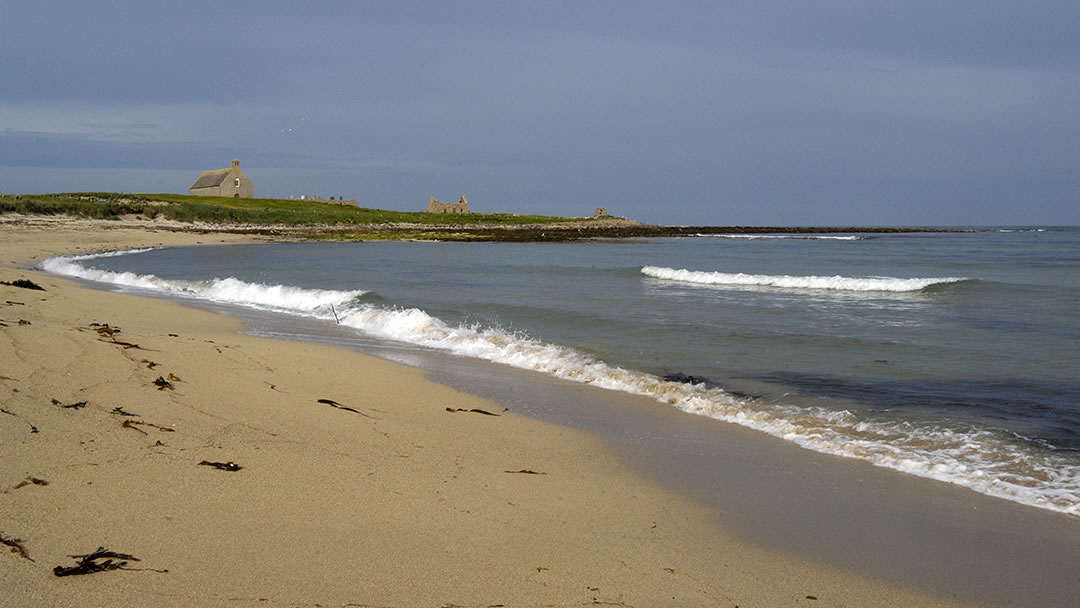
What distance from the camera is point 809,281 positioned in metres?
22.0

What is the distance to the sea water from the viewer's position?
6.01m

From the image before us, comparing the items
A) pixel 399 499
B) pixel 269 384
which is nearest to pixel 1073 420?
pixel 399 499

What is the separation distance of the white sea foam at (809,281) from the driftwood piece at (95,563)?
20276 mm

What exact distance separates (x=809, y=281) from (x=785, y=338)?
11.8m

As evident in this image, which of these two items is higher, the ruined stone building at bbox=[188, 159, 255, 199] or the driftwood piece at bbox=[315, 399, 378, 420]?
the ruined stone building at bbox=[188, 159, 255, 199]

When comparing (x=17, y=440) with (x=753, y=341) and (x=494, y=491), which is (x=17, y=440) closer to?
(x=494, y=491)

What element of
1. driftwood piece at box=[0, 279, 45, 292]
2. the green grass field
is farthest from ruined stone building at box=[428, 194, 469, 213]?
driftwood piece at box=[0, 279, 45, 292]

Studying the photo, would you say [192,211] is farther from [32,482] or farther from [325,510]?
[325,510]

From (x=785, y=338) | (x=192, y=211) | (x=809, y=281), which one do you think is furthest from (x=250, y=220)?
(x=785, y=338)

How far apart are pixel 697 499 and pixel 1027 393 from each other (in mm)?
4986

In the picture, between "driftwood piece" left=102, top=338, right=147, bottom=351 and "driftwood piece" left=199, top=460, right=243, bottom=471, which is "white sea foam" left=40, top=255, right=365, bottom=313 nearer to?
"driftwood piece" left=102, top=338, right=147, bottom=351

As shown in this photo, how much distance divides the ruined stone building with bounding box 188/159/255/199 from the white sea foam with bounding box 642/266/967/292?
220 ft

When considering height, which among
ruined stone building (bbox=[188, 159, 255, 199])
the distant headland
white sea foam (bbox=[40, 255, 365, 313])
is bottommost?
white sea foam (bbox=[40, 255, 365, 313])

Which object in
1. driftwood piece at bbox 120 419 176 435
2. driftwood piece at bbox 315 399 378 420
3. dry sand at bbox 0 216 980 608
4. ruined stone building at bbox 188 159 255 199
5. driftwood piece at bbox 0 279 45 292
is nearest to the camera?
dry sand at bbox 0 216 980 608
